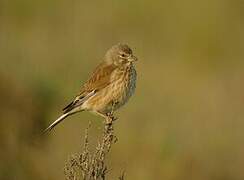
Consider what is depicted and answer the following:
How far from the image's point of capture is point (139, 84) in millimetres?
15953

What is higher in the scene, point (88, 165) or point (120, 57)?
point (120, 57)

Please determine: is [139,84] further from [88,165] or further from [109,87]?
[88,165]

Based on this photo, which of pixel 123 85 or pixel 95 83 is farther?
pixel 95 83

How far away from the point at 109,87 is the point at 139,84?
15.0 feet

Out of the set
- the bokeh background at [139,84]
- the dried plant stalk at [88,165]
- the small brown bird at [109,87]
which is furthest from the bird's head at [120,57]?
the dried plant stalk at [88,165]

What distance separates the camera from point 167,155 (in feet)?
42.5

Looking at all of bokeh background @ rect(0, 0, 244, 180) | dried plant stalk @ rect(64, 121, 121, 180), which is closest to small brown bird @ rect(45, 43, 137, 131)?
bokeh background @ rect(0, 0, 244, 180)

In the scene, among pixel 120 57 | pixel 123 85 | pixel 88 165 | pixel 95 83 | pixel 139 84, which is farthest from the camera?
pixel 139 84

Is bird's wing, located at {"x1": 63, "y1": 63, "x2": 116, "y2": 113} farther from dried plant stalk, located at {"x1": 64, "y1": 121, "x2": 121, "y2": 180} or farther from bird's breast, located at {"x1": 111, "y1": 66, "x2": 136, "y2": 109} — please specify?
dried plant stalk, located at {"x1": 64, "y1": 121, "x2": 121, "y2": 180}

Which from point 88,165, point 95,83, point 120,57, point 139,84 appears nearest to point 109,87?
point 95,83

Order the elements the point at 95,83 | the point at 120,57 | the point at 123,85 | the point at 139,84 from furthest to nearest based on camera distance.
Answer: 1. the point at 139,84
2. the point at 120,57
3. the point at 95,83
4. the point at 123,85

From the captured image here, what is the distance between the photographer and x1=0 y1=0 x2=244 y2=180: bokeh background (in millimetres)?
12711

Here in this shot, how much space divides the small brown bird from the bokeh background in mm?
921

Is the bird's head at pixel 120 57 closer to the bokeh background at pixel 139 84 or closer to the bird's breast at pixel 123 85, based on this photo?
the bird's breast at pixel 123 85
